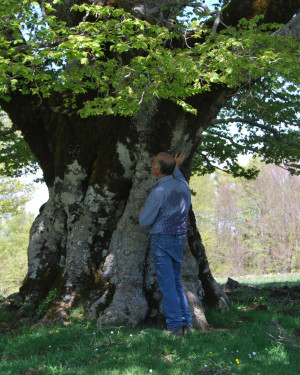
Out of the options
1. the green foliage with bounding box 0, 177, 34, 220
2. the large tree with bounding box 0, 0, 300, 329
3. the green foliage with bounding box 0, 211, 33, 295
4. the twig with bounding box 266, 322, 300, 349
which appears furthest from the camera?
the green foliage with bounding box 0, 211, 33, 295

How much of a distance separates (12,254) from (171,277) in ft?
123

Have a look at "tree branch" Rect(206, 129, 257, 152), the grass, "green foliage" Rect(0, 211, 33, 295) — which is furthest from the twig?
"green foliage" Rect(0, 211, 33, 295)

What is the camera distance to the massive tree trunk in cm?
581

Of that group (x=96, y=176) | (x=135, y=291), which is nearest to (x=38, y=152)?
(x=96, y=176)

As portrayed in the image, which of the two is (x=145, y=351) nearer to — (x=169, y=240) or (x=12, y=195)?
(x=169, y=240)

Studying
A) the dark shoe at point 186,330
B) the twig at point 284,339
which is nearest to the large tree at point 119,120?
the dark shoe at point 186,330

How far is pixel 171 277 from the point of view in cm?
462

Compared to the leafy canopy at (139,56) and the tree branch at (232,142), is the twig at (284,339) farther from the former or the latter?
the tree branch at (232,142)

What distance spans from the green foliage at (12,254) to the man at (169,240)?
32802 millimetres

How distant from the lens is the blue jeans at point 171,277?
4543mm

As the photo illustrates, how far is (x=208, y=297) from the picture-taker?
6.54m

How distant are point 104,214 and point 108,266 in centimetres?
92

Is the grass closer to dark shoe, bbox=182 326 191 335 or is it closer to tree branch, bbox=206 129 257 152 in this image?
dark shoe, bbox=182 326 191 335

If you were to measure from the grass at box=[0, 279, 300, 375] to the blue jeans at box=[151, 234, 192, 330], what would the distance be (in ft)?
0.81
